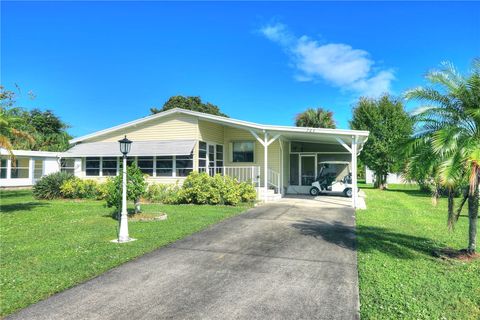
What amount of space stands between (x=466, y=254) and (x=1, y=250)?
907 centimetres

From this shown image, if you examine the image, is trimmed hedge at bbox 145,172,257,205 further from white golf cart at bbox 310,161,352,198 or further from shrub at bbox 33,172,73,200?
shrub at bbox 33,172,73,200

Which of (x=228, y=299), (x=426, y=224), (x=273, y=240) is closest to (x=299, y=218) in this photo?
(x=273, y=240)

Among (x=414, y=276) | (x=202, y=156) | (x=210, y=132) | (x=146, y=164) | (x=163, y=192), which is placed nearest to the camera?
(x=414, y=276)

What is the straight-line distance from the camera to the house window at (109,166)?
1681 cm

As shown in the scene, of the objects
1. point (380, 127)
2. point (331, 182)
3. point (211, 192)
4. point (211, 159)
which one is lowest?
point (211, 192)

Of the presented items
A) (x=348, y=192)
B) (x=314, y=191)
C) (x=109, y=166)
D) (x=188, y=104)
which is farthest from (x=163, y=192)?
(x=188, y=104)

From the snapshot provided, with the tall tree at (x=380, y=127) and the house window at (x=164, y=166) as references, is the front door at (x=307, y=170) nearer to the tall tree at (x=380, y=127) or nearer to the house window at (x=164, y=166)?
the house window at (x=164, y=166)

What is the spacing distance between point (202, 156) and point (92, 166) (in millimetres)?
6281

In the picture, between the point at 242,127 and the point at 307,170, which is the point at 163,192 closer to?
the point at 242,127

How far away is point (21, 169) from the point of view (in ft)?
82.0

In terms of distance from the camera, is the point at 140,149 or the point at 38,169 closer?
the point at 140,149

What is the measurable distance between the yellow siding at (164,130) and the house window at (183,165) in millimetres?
962

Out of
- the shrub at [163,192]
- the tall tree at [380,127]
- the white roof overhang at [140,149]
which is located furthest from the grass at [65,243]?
the tall tree at [380,127]

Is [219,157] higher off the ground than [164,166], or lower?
higher
